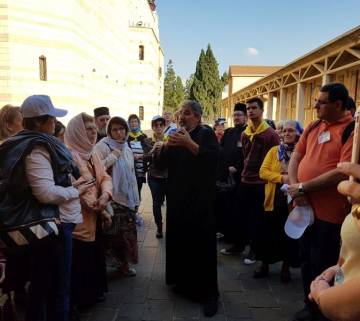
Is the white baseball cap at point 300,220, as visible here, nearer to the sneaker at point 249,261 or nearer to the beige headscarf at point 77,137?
the sneaker at point 249,261

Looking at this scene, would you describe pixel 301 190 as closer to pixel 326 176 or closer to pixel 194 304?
pixel 326 176

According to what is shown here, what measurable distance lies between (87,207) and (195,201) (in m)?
1.07

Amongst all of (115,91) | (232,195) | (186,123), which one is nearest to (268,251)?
(232,195)

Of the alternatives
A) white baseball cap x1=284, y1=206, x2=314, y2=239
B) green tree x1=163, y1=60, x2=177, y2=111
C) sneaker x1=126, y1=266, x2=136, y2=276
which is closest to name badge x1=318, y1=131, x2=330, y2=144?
white baseball cap x1=284, y1=206, x2=314, y2=239

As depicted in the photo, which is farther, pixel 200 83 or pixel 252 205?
pixel 200 83

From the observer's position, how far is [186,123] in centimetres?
331

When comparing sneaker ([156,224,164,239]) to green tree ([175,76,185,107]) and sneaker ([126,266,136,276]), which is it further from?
green tree ([175,76,185,107])

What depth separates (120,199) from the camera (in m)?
3.94

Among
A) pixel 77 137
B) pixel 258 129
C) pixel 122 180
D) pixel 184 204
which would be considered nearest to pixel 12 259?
pixel 77 137

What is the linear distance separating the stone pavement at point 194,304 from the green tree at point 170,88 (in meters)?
66.8

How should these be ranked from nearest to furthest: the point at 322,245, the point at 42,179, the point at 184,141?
1. the point at 42,179
2. the point at 322,245
3. the point at 184,141

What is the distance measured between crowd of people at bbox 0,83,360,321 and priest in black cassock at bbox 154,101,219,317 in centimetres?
1

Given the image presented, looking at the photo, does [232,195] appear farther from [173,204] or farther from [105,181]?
[105,181]

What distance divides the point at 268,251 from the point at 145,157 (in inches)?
100
